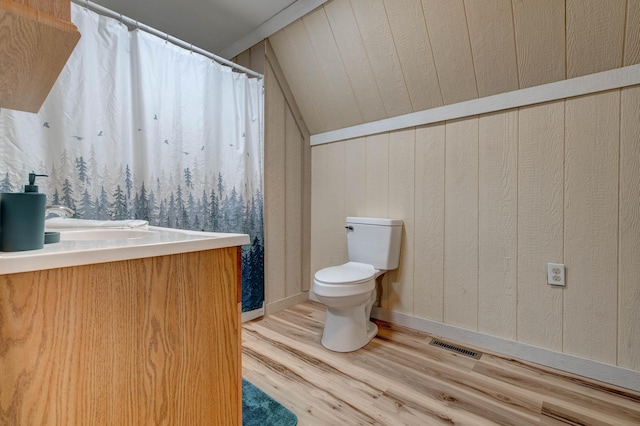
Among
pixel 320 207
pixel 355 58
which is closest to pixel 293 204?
pixel 320 207

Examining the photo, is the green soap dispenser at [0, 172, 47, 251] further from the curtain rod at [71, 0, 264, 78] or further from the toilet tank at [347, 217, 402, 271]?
the toilet tank at [347, 217, 402, 271]

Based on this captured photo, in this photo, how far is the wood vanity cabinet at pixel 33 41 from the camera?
0.58 metres

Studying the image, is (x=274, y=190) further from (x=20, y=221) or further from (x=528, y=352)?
(x=528, y=352)

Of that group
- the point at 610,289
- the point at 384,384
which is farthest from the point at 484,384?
the point at 610,289

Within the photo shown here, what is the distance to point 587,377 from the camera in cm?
150

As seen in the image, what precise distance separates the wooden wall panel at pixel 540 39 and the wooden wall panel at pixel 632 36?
225mm

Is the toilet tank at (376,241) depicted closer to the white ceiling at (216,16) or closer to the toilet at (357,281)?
the toilet at (357,281)

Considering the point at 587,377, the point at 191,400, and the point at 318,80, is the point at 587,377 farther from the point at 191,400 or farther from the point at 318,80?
the point at 318,80

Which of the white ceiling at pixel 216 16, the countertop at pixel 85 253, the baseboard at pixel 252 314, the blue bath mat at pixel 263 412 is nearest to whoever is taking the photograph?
the countertop at pixel 85 253

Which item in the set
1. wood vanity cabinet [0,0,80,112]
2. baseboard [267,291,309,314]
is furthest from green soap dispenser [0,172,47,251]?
baseboard [267,291,309,314]

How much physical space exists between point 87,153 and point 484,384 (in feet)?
7.38

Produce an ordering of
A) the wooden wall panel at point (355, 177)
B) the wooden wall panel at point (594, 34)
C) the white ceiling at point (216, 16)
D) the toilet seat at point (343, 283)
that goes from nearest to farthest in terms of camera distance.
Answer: the wooden wall panel at point (594, 34)
the toilet seat at point (343, 283)
the white ceiling at point (216, 16)
the wooden wall panel at point (355, 177)

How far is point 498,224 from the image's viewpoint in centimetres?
175

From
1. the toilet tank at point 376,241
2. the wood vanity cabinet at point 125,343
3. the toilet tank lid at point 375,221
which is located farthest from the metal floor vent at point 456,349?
the wood vanity cabinet at point 125,343
